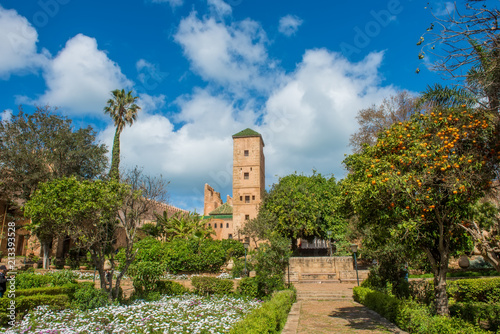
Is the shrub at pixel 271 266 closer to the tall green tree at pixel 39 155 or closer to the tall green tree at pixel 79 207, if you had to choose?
the tall green tree at pixel 79 207

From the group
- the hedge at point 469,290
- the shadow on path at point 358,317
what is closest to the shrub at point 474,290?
the hedge at point 469,290

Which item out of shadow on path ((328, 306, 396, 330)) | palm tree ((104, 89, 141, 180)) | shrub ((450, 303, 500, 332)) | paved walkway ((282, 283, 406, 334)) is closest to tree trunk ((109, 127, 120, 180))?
palm tree ((104, 89, 141, 180))

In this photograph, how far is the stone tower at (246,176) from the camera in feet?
145

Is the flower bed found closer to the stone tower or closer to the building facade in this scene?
the stone tower

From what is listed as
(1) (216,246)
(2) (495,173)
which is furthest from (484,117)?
(1) (216,246)

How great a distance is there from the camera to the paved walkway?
29.5ft

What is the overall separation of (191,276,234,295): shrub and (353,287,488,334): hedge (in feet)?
21.9

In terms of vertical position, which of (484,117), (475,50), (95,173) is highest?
(95,173)

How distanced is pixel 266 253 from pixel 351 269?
34.7 feet

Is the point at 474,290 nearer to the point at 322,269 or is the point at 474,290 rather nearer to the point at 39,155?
the point at 322,269

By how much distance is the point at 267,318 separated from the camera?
760 cm

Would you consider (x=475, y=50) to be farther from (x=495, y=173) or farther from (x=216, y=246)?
(x=216, y=246)

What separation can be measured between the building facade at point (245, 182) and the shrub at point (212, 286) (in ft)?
87.0

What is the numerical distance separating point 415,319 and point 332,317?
3.48 meters
